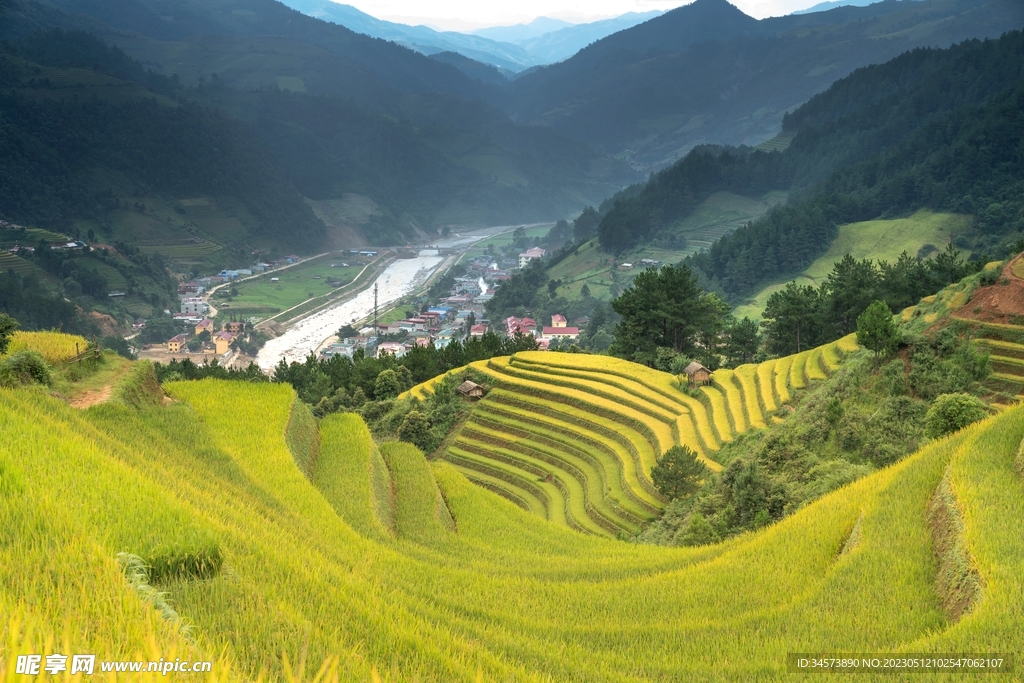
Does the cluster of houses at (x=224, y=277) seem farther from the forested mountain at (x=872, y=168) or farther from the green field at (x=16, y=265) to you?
the forested mountain at (x=872, y=168)

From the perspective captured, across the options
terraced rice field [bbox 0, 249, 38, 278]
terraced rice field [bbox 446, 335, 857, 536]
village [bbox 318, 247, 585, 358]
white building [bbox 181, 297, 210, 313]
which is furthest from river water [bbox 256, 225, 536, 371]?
terraced rice field [bbox 446, 335, 857, 536]

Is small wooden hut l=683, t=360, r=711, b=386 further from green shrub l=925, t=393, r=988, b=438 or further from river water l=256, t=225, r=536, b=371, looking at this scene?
river water l=256, t=225, r=536, b=371

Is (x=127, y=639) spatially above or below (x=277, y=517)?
above

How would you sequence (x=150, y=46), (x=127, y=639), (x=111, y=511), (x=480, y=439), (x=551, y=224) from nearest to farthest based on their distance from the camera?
(x=127, y=639)
(x=111, y=511)
(x=480, y=439)
(x=551, y=224)
(x=150, y=46)

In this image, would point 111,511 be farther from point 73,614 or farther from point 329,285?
point 329,285

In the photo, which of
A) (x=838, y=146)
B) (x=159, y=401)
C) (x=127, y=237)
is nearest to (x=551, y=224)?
(x=838, y=146)

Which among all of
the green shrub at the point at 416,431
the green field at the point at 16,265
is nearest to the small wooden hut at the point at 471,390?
the green shrub at the point at 416,431

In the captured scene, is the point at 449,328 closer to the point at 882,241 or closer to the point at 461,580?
the point at 882,241
